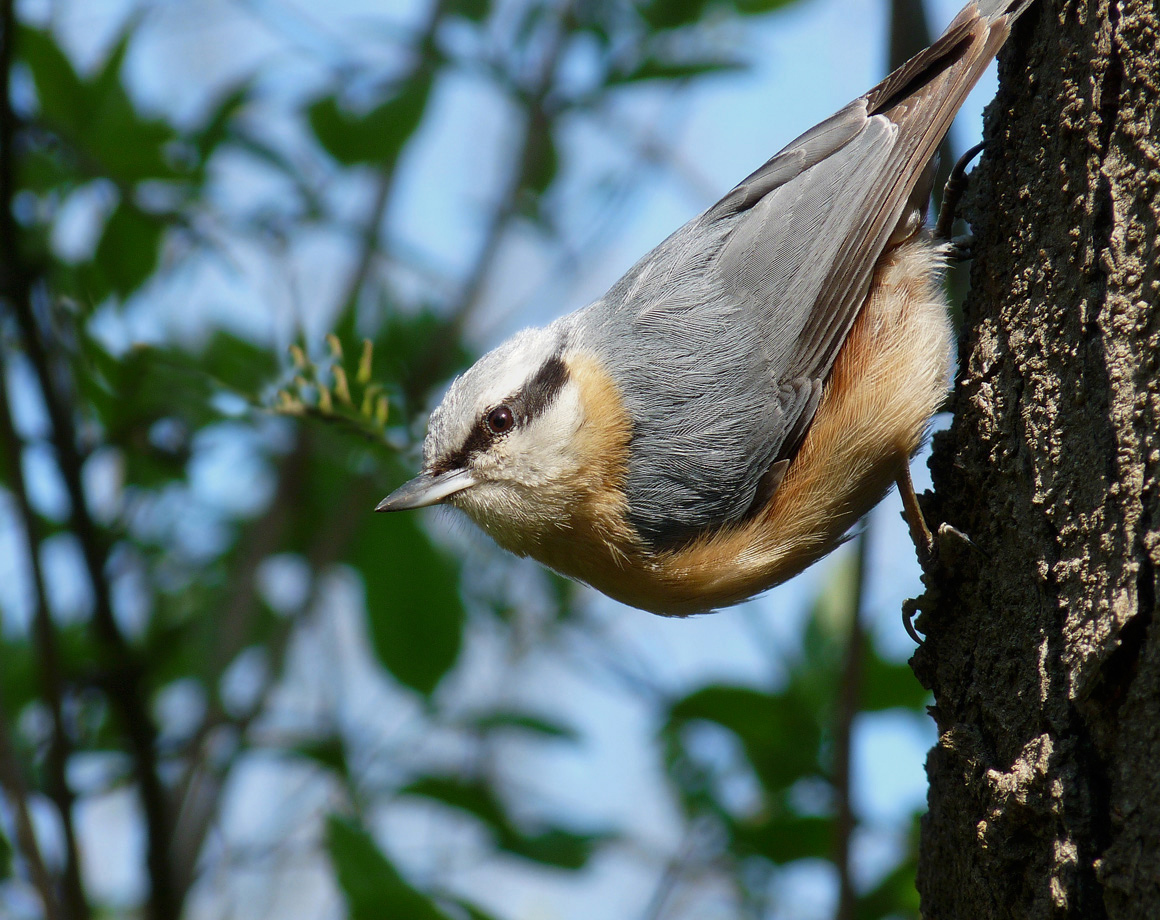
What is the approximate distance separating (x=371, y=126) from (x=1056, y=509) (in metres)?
2.10

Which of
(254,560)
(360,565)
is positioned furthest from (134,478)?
(360,565)

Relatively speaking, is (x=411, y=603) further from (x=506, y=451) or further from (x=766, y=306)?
(x=766, y=306)

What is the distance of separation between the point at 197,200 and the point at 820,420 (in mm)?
1670

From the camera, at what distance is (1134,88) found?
147 cm

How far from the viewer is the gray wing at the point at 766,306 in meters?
2.28

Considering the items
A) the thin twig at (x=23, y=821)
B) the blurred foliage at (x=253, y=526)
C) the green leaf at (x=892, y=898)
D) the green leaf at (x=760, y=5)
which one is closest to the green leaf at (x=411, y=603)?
the blurred foliage at (x=253, y=526)

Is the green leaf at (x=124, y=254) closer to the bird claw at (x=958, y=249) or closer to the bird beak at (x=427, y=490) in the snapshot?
the bird beak at (x=427, y=490)

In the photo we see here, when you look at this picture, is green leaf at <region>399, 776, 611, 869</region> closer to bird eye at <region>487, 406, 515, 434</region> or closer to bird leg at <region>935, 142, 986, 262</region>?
bird eye at <region>487, 406, 515, 434</region>

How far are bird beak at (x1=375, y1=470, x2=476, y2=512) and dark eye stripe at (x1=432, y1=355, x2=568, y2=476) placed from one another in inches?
1.1

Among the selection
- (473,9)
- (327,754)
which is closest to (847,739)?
(327,754)

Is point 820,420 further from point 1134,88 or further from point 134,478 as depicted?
Result: point 134,478

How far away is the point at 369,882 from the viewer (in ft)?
6.49

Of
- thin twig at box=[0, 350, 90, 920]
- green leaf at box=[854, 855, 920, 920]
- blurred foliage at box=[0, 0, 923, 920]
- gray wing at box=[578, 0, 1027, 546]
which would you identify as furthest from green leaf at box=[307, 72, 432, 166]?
green leaf at box=[854, 855, 920, 920]

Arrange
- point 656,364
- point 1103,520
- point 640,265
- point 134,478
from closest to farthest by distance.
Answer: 1. point 1103,520
2. point 656,364
3. point 640,265
4. point 134,478
